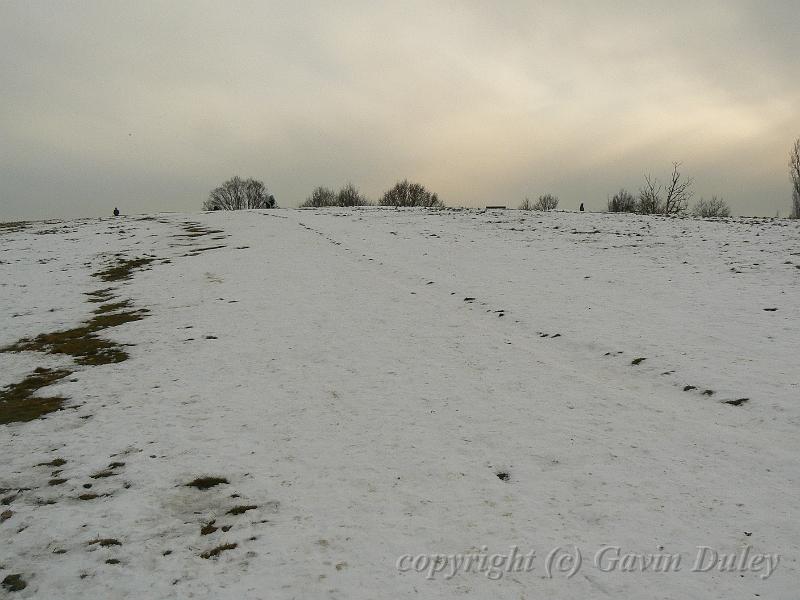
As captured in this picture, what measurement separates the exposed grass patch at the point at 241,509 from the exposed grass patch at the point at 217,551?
0.43 m

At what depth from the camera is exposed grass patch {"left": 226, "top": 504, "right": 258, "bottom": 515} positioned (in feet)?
14.2

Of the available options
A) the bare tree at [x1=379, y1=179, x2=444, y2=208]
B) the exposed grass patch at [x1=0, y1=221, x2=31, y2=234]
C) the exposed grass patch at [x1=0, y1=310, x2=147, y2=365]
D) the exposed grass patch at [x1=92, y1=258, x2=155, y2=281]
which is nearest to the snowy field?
the exposed grass patch at [x1=0, y1=310, x2=147, y2=365]

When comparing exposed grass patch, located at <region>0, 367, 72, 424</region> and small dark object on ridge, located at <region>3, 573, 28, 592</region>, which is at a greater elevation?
exposed grass patch, located at <region>0, 367, 72, 424</region>

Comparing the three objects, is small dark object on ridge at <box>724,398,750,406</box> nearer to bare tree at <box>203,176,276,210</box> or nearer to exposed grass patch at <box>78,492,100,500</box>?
exposed grass patch at <box>78,492,100,500</box>

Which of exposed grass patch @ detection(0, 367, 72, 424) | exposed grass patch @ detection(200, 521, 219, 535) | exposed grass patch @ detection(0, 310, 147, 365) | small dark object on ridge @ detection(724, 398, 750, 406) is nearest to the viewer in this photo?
exposed grass patch @ detection(200, 521, 219, 535)

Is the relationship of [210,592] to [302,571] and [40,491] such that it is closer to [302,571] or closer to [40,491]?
[302,571]

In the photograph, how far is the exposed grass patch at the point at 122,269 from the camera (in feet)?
50.5

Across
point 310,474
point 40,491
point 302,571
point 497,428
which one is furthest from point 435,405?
point 40,491

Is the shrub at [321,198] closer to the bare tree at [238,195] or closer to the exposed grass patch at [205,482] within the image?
the bare tree at [238,195]

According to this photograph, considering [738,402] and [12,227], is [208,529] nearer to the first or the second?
[738,402]

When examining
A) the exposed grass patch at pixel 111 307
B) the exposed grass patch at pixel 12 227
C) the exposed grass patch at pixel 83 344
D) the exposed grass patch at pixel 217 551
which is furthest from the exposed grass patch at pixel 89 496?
the exposed grass patch at pixel 12 227

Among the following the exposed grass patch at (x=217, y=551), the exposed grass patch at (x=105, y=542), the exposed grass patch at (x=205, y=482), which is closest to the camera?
the exposed grass patch at (x=217, y=551)

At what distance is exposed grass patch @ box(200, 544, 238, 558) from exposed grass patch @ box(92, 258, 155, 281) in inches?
535

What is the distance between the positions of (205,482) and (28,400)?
154 inches
